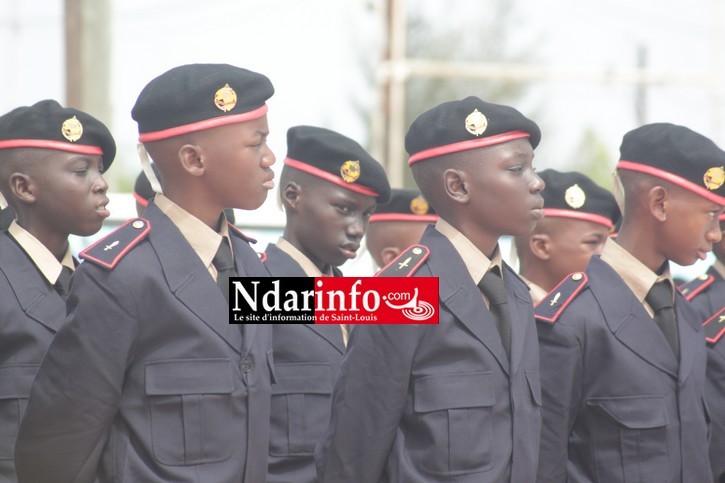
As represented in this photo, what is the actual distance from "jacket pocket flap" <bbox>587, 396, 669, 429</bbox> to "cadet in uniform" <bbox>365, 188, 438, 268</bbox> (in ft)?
8.52

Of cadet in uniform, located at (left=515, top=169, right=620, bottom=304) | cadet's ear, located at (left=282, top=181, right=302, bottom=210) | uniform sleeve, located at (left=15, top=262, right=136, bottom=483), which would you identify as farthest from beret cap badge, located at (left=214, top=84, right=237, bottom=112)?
cadet in uniform, located at (left=515, top=169, right=620, bottom=304)

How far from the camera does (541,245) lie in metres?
6.12

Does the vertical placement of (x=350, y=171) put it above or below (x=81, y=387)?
above

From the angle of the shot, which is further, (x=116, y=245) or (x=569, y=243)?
(x=569, y=243)

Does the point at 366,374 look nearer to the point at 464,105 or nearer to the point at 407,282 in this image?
the point at 407,282

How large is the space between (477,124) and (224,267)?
103 centimetres

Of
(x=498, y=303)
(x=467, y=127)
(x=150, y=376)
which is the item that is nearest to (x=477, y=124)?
(x=467, y=127)

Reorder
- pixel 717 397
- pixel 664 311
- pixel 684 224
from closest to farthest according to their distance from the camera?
pixel 664 311 → pixel 684 224 → pixel 717 397

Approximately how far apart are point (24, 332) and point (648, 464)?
2255 millimetres

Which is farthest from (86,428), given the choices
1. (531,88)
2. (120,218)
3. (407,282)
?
(531,88)

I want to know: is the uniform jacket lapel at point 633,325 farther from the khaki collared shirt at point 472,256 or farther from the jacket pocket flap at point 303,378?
the jacket pocket flap at point 303,378

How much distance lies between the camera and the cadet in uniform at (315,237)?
4.63 meters

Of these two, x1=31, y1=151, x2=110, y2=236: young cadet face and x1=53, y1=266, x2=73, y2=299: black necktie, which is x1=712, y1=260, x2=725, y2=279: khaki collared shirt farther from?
x1=53, y1=266, x2=73, y2=299: black necktie

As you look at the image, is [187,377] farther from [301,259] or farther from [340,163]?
[340,163]
